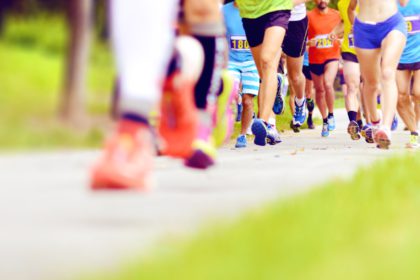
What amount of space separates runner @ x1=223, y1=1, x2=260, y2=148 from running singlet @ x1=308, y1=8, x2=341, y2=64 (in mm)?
3513

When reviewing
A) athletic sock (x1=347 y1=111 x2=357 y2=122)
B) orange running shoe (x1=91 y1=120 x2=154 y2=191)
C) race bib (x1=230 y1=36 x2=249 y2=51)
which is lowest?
athletic sock (x1=347 y1=111 x2=357 y2=122)

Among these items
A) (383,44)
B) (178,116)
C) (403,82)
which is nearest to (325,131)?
(403,82)

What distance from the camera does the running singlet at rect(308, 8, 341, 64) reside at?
45.3 feet

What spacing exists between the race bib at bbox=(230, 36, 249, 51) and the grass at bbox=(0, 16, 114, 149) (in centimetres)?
627

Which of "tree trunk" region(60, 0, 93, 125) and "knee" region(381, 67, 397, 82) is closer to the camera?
"tree trunk" region(60, 0, 93, 125)

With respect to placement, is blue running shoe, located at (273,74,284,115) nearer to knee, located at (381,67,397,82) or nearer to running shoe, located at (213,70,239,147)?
knee, located at (381,67,397,82)

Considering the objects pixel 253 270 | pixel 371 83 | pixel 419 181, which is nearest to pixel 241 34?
pixel 371 83

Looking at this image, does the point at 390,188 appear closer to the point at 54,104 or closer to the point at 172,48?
the point at 172,48

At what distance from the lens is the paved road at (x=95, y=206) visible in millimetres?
2516

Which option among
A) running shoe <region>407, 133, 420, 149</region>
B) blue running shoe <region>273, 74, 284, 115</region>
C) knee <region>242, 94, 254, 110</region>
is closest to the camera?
running shoe <region>407, 133, 420, 149</region>

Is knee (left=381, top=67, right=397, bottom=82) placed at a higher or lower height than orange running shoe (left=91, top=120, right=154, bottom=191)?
lower

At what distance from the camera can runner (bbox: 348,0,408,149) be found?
28.6 ft

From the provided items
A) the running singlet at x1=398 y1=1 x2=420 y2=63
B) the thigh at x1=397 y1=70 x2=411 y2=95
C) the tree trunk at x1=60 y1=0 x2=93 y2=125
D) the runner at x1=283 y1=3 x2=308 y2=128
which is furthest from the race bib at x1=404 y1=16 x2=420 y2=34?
the tree trunk at x1=60 y1=0 x2=93 y2=125

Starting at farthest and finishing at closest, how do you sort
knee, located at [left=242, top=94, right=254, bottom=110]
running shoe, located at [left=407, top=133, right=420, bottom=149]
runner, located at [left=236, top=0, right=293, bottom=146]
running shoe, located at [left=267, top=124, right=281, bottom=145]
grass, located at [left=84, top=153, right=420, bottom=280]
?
knee, located at [left=242, top=94, right=254, bottom=110] → running shoe, located at [left=407, top=133, right=420, bottom=149] → running shoe, located at [left=267, top=124, right=281, bottom=145] → runner, located at [left=236, top=0, right=293, bottom=146] → grass, located at [left=84, top=153, right=420, bottom=280]
